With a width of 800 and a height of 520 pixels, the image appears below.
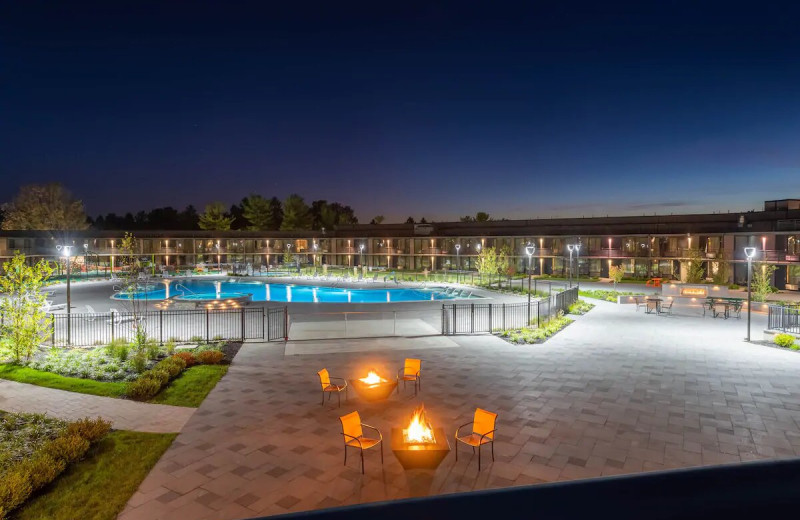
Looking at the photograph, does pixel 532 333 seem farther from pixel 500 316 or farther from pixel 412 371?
pixel 412 371

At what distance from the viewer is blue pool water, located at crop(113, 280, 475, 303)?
122 feet

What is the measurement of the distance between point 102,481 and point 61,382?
271 inches

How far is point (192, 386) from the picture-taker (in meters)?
12.7

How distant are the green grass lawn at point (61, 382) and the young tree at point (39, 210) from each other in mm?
64411

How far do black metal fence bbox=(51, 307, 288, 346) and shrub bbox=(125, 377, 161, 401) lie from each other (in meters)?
5.25

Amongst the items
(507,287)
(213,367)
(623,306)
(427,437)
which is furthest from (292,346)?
(507,287)

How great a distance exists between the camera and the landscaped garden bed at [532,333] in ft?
59.2

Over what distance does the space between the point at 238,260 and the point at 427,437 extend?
68497mm

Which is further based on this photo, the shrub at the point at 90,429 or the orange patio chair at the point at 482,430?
the shrub at the point at 90,429

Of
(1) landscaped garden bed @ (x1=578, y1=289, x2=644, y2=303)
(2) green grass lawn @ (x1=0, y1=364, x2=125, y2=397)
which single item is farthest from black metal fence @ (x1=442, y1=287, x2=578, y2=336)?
(2) green grass lawn @ (x1=0, y1=364, x2=125, y2=397)

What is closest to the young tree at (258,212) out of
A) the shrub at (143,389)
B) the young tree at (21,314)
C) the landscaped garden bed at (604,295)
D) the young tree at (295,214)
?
the young tree at (295,214)

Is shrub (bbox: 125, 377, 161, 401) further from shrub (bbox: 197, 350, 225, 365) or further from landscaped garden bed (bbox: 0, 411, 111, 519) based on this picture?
shrub (bbox: 197, 350, 225, 365)

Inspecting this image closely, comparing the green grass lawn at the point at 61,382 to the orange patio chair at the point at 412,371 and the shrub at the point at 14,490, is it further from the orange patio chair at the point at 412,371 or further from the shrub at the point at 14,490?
the orange patio chair at the point at 412,371

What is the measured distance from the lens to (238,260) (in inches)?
2847
